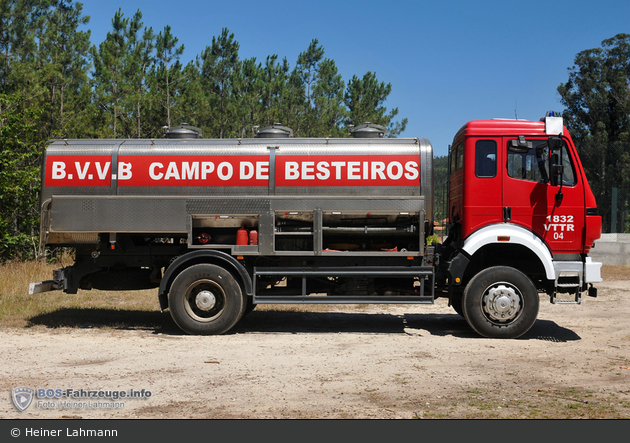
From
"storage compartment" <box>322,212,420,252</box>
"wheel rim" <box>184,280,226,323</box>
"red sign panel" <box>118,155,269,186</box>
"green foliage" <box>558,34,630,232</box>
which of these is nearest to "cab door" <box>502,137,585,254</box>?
"storage compartment" <box>322,212,420,252</box>

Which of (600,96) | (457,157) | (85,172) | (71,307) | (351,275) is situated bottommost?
(71,307)

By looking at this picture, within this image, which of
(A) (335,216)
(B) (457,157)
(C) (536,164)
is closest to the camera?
(C) (536,164)

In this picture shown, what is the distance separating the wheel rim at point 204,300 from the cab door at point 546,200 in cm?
480

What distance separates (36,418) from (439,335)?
6.53 metres

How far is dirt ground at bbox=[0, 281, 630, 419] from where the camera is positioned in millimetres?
5730

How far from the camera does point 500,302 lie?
31.0 feet

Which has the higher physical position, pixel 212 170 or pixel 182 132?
pixel 182 132

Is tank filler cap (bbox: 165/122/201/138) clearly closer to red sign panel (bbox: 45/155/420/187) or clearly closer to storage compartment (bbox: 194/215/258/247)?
red sign panel (bbox: 45/155/420/187)

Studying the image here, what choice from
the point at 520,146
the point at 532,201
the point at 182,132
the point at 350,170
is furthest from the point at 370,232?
the point at 182,132

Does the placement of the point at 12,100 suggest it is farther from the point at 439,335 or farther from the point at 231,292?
the point at 439,335

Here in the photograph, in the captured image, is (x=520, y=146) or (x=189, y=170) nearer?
(x=520, y=146)

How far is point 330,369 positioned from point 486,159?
4.41 metres
